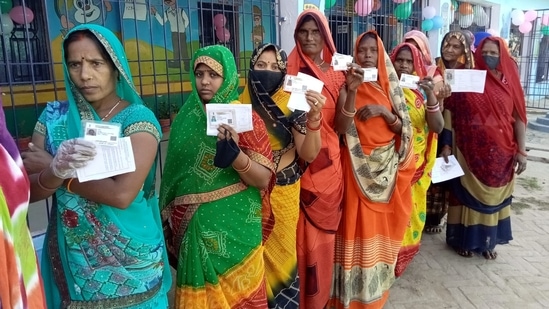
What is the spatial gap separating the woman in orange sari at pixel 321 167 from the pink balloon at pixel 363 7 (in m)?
3.84

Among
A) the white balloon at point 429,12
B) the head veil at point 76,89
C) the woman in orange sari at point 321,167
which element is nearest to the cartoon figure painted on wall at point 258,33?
the woman in orange sari at point 321,167

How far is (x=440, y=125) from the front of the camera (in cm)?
347

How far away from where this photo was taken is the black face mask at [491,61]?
3.71 metres

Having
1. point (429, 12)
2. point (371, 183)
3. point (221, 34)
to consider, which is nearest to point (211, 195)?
point (371, 183)

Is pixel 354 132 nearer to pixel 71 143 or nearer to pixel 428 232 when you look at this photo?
pixel 71 143

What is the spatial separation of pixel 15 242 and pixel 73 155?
0.34 metres

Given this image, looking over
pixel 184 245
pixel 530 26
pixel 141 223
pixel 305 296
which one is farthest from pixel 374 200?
pixel 530 26

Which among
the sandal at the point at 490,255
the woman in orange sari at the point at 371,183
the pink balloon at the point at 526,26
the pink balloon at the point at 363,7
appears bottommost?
the sandal at the point at 490,255

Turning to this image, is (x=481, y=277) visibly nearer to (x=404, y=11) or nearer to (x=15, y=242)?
(x=15, y=242)

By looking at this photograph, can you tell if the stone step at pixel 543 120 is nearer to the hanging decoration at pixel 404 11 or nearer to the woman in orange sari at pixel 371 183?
the hanging decoration at pixel 404 11

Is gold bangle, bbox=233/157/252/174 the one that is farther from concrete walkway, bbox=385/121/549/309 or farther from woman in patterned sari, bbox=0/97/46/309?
concrete walkway, bbox=385/121/549/309

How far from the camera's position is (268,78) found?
7.78 feet

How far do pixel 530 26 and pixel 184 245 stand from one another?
49.5 feet

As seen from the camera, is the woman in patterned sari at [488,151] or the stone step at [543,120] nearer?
the woman in patterned sari at [488,151]
